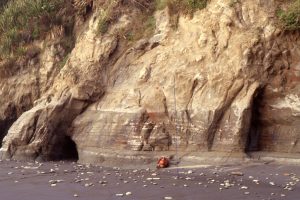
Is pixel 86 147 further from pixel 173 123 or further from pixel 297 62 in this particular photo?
pixel 297 62

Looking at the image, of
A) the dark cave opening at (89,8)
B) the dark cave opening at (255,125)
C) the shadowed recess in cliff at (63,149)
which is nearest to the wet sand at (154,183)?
the dark cave opening at (255,125)

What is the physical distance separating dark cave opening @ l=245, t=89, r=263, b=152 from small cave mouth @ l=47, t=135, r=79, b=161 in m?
4.81

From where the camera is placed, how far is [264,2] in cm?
1314

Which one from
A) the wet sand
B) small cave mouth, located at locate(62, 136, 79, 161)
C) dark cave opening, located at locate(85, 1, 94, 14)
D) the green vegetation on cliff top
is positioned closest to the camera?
the wet sand

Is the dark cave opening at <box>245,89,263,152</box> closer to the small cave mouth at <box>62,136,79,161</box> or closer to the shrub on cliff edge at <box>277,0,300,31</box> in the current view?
the shrub on cliff edge at <box>277,0,300,31</box>

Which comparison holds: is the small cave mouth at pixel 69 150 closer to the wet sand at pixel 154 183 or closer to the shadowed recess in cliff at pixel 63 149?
the shadowed recess in cliff at pixel 63 149

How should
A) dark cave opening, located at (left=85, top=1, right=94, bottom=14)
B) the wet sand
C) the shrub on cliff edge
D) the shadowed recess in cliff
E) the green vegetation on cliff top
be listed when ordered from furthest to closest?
the green vegetation on cliff top → dark cave opening, located at (left=85, top=1, right=94, bottom=14) → the shadowed recess in cliff → the shrub on cliff edge → the wet sand

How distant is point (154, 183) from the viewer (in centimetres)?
1062

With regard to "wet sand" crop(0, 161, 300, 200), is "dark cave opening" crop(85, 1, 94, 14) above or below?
above

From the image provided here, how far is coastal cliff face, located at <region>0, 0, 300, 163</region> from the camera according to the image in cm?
1259

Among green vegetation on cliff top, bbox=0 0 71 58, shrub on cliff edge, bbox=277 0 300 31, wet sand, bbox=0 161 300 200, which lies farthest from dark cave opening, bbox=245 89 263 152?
green vegetation on cliff top, bbox=0 0 71 58

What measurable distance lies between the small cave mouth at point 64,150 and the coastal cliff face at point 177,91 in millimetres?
27

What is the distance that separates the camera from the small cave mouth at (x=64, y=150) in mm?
15156

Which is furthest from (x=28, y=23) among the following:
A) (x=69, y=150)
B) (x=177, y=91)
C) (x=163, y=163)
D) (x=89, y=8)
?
(x=163, y=163)
